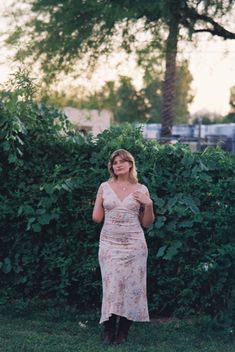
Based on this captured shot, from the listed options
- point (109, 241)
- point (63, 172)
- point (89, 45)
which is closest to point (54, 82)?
point (89, 45)

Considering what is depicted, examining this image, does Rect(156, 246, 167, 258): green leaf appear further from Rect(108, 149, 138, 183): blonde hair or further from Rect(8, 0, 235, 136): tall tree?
Rect(8, 0, 235, 136): tall tree

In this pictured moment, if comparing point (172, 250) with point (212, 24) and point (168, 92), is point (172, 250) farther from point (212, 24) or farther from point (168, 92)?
point (168, 92)

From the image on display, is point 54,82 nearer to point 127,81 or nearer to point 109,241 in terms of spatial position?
point 127,81

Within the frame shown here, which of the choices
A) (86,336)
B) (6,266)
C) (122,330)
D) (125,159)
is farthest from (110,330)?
(6,266)

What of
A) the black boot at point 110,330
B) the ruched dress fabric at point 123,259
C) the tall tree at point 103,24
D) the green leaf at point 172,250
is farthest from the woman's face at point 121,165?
the tall tree at point 103,24

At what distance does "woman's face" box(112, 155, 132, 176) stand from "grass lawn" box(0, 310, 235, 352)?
4.30 ft

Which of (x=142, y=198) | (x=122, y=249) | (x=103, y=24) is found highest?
(x=103, y=24)

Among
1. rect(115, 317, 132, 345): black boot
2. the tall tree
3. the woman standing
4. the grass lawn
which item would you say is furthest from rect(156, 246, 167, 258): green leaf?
the tall tree

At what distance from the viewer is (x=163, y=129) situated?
72.3 ft

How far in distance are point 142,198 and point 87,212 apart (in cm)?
139

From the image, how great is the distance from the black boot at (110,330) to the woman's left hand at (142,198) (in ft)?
2.90

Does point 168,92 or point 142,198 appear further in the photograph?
point 168,92

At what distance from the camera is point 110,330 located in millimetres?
5871

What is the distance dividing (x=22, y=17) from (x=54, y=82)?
2605 millimetres
